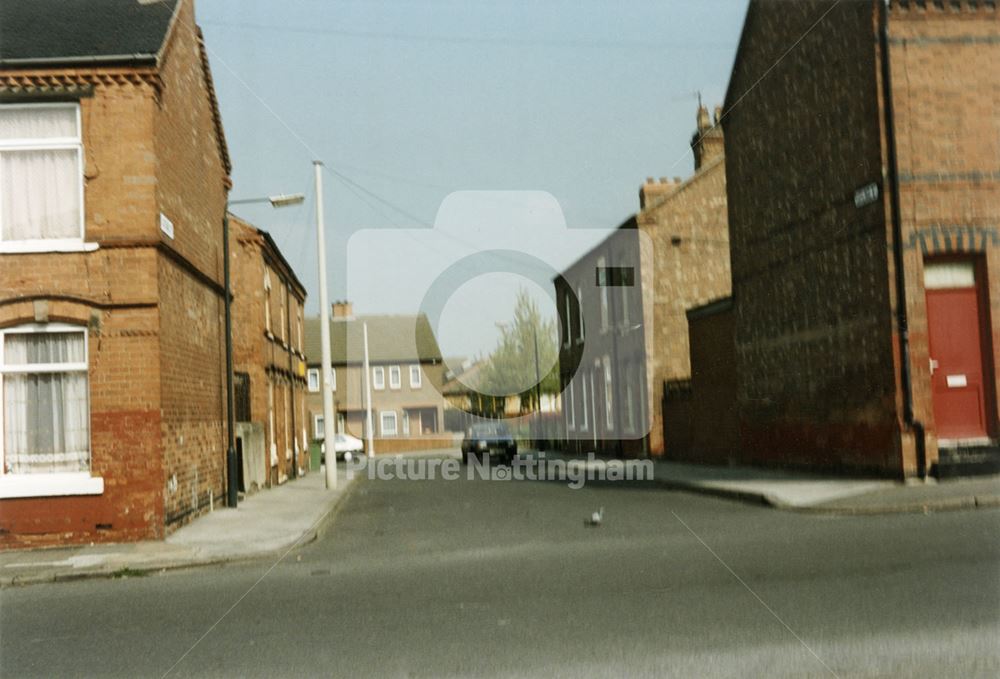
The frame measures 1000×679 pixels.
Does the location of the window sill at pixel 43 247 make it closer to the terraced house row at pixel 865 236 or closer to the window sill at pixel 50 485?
the window sill at pixel 50 485

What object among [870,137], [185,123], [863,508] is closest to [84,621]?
[863,508]

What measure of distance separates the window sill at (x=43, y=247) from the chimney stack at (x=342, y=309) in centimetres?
5902

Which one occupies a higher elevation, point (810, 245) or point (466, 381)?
point (810, 245)

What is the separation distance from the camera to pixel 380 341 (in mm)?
70688

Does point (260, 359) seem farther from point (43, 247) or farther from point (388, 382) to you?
point (388, 382)

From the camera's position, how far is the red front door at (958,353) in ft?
54.9

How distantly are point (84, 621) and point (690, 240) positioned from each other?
1061 inches

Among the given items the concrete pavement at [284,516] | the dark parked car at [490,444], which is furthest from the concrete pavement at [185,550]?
the dark parked car at [490,444]

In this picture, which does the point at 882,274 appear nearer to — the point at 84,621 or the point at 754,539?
the point at 754,539

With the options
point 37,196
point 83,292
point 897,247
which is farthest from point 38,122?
point 897,247

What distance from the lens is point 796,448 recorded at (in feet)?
68.7

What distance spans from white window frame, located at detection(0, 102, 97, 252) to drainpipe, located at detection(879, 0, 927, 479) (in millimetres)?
13035

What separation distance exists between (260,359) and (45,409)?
11.6m

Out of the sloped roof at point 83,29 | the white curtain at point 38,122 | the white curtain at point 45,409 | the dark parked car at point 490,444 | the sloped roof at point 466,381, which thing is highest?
the sloped roof at point 83,29
